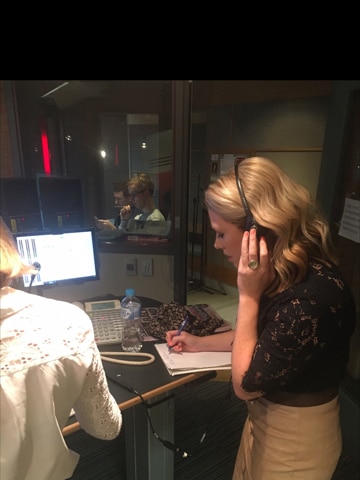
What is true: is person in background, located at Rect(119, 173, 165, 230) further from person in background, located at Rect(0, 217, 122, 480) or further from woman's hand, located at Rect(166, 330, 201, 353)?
person in background, located at Rect(0, 217, 122, 480)

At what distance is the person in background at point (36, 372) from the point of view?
0.65 metres

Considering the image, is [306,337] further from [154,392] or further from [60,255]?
[60,255]

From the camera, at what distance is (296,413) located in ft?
2.83

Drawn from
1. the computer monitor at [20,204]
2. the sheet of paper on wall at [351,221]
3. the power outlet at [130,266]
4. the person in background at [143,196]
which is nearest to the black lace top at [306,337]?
the sheet of paper on wall at [351,221]

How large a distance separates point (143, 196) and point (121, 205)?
0.60 feet

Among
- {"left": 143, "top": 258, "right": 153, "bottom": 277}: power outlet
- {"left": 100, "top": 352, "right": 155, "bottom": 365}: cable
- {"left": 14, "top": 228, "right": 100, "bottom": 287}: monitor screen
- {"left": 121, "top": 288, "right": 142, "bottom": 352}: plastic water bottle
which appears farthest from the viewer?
{"left": 143, "top": 258, "right": 153, "bottom": 277}: power outlet

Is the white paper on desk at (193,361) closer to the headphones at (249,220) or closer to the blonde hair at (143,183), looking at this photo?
the headphones at (249,220)

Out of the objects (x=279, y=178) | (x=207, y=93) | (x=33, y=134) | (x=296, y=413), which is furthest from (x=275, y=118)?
(x=296, y=413)

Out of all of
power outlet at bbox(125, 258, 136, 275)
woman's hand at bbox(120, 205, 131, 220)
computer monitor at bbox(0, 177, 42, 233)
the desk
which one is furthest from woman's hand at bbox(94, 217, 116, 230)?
→ the desk

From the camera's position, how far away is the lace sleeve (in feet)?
2.57

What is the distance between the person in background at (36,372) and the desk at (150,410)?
0.21 m

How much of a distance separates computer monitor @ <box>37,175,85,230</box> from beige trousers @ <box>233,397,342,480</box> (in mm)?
1358

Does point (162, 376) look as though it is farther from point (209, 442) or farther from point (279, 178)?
point (209, 442)

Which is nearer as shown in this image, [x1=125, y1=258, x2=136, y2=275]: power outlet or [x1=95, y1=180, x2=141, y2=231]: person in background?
[x1=125, y1=258, x2=136, y2=275]: power outlet
